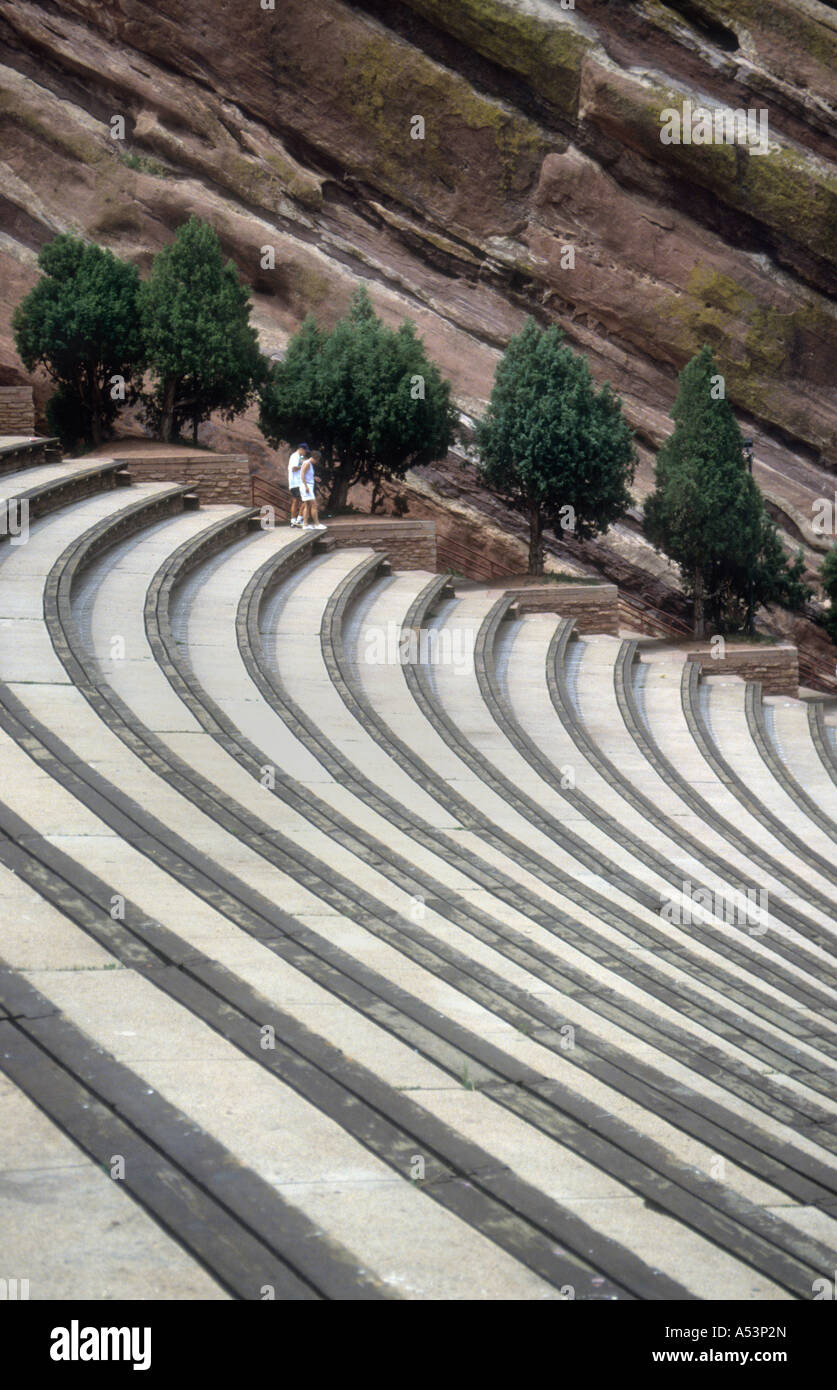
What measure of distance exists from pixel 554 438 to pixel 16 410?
891 centimetres

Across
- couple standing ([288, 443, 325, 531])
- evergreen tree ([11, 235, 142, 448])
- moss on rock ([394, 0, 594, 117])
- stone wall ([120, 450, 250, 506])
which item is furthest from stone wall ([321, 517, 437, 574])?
moss on rock ([394, 0, 594, 117])

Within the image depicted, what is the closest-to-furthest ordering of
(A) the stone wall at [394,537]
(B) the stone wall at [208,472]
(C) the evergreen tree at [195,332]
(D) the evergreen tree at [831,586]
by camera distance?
(B) the stone wall at [208,472] → (A) the stone wall at [394,537] → (C) the evergreen tree at [195,332] → (D) the evergreen tree at [831,586]

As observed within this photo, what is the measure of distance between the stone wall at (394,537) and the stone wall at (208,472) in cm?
169

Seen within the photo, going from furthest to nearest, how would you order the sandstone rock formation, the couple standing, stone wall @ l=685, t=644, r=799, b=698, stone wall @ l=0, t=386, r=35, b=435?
the sandstone rock formation < stone wall @ l=685, t=644, r=799, b=698 < the couple standing < stone wall @ l=0, t=386, r=35, b=435

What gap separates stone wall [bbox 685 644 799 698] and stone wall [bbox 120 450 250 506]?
8.06m

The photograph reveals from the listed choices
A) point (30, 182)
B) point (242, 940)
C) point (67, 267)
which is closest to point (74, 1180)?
point (242, 940)

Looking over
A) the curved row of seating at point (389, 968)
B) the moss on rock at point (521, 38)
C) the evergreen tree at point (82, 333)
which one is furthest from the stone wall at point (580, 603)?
the moss on rock at point (521, 38)

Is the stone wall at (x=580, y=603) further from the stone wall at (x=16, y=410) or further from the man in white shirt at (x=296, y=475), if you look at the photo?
the stone wall at (x=16, y=410)

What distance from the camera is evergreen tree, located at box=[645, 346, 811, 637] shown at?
24.1 meters

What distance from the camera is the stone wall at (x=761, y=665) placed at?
23391 millimetres

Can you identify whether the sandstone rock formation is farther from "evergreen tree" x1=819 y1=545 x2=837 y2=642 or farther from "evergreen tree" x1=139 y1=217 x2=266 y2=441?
"evergreen tree" x1=139 y1=217 x2=266 y2=441

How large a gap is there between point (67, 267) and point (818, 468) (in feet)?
58.5
